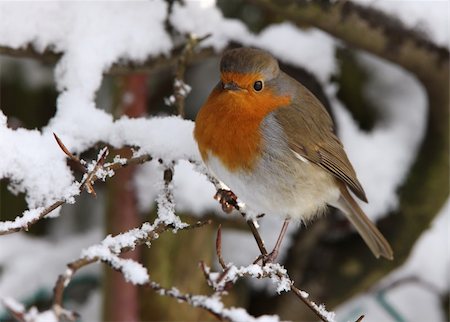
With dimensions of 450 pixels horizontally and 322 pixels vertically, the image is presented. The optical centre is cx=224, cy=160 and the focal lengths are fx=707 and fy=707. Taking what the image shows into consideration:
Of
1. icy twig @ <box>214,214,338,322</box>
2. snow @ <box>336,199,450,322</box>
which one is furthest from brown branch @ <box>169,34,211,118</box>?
snow @ <box>336,199,450,322</box>

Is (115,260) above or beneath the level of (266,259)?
above

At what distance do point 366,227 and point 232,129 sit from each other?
2.71ft

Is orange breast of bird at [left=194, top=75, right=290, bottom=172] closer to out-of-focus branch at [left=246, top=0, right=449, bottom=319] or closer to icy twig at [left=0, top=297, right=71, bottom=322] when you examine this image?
out-of-focus branch at [left=246, top=0, right=449, bottom=319]

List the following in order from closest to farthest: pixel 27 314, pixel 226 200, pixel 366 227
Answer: pixel 27 314 < pixel 226 200 < pixel 366 227

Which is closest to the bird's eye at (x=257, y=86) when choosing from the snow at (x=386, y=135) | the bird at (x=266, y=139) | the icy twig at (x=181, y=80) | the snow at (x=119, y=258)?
the bird at (x=266, y=139)

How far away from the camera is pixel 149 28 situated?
2248 millimetres

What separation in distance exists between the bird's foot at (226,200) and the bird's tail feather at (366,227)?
494 mm

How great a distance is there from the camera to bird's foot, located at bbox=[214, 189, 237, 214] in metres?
2.21

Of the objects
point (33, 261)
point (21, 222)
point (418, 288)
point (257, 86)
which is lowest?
point (418, 288)

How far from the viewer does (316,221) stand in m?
3.00

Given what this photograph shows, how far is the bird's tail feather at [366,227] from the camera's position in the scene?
2.56 m

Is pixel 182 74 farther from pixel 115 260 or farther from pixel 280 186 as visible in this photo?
pixel 115 260

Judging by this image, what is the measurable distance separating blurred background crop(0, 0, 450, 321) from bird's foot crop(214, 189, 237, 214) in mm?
422

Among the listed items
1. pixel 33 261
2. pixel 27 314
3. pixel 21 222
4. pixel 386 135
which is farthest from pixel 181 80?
pixel 33 261
